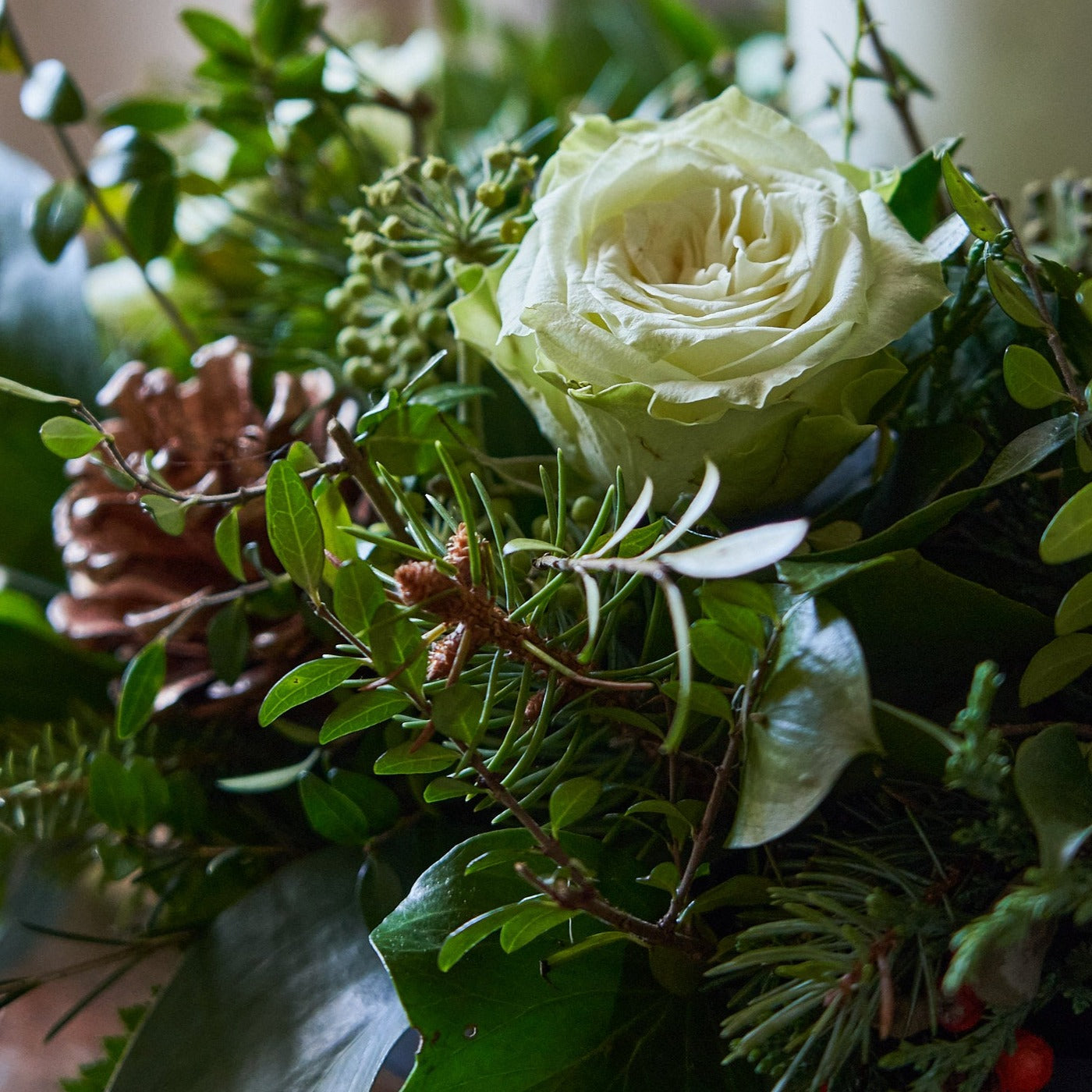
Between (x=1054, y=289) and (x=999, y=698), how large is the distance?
4.5 inches

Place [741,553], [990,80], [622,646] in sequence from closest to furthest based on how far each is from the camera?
[741,553]
[622,646]
[990,80]

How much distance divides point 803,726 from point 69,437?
0.19 meters

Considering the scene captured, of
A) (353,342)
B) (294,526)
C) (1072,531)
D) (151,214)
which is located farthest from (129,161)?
(1072,531)

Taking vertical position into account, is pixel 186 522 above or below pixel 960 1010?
above

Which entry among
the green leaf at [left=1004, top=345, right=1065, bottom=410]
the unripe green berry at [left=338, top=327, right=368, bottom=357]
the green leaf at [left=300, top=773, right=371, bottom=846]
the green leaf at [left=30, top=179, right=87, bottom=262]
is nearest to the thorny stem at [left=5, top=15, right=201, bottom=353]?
the green leaf at [left=30, top=179, right=87, bottom=262]

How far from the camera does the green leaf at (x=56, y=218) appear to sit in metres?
0.45

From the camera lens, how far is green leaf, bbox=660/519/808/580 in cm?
19

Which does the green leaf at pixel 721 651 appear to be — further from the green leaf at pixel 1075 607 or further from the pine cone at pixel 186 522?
the pine cone at pixel 186 522

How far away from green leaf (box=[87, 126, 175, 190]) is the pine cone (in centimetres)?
8

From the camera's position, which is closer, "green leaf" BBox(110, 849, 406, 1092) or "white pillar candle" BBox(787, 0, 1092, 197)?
"green leaf" BBox(110, 849, 406, 1092)

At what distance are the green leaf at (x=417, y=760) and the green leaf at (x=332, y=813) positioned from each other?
0.08 metres

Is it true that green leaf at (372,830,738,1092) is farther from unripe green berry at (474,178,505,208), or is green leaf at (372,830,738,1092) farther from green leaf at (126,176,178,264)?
green leaf at (126,176,178,264)

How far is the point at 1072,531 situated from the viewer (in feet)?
0.74

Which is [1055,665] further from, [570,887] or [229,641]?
[229,641]
